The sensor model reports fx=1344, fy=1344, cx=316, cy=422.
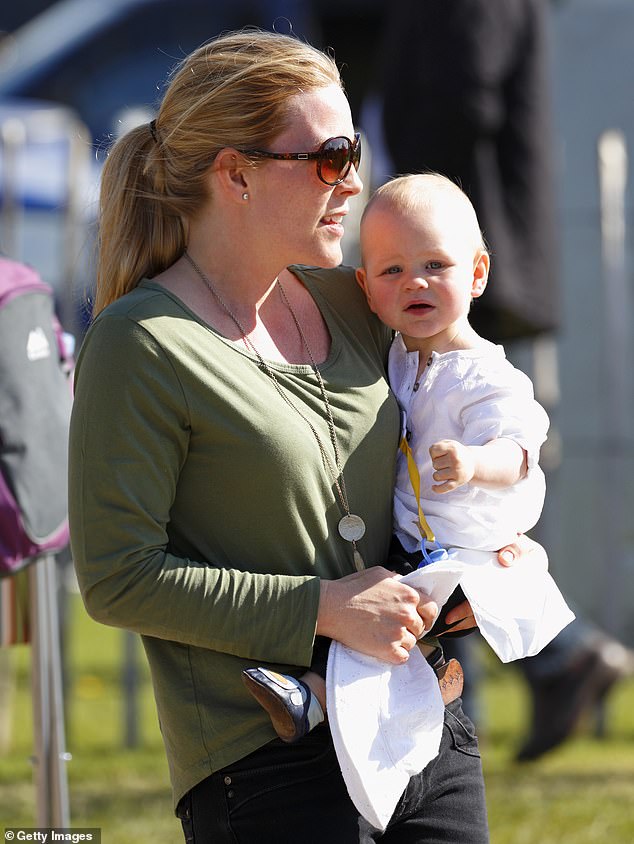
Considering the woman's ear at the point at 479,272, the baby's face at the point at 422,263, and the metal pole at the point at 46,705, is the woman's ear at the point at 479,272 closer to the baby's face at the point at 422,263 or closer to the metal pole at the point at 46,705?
the baby's face at the point at 422,263

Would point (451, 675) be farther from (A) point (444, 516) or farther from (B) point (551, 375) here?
(B) point (551, 375)

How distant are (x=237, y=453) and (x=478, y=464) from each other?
36 cm

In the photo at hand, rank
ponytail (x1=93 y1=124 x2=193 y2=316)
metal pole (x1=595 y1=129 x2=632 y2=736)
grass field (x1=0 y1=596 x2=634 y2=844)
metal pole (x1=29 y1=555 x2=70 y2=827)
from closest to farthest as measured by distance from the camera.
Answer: ponytail (x1=93 y1=124 x2=193 y2=316) < metal pole (x1=29 y1=555 x2=70 y2=827) < grass field (x1=0 y1=596 x2=634 y2=844) < metal pole (x1=595 y1=129 x2=632 y2=736)

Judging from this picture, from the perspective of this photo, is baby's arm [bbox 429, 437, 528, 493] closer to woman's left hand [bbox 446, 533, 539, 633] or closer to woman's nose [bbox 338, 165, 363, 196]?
woman's left hand [bbox 446, 533, 539, 633]

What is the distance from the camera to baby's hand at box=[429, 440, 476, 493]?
6.34 feet

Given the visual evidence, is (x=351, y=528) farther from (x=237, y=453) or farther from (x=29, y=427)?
(x=29, y=427)

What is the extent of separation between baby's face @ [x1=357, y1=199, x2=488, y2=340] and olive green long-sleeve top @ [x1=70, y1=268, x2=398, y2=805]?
21 cm

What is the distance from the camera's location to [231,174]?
6.77ft

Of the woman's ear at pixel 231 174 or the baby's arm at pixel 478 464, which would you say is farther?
the woman's ear at pixel 231 174

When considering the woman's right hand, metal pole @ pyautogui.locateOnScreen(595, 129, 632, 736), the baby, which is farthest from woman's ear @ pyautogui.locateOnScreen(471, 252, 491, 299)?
metal pole @ pyautogui.locateOnScreen(595, 129, 632, 736)

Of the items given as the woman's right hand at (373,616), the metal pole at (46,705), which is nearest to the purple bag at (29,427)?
the metal pole at (46,705)

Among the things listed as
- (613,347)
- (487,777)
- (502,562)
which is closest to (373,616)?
(502,562)

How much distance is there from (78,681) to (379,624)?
4669 millimetres

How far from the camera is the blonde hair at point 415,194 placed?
7.10 ft
